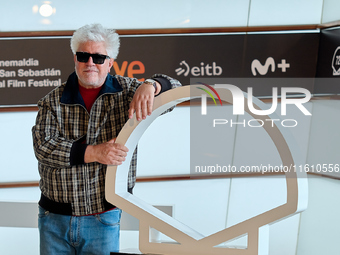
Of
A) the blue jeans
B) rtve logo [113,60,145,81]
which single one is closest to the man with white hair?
the blue jeans

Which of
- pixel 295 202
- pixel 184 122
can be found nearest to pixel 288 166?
pixel 295 202

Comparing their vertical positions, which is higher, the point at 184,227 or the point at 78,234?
the point at 184,227

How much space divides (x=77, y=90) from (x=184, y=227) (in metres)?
0.67

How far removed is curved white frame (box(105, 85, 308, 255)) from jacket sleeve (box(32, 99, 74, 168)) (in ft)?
0.81

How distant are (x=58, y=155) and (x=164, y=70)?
1.74 meters

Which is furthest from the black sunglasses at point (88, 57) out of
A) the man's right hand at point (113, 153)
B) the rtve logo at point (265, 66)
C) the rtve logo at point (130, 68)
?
the rtve logo at point (265, 66)

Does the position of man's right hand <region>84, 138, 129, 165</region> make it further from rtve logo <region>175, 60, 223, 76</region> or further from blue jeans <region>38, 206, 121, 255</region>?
rtve logo <region>175, 60, 223, 76</region>

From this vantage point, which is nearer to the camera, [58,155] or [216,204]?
[58,155]

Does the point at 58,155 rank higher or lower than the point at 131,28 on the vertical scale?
lower

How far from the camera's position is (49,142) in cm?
138

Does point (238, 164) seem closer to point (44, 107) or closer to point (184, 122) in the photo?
point (184, 122)

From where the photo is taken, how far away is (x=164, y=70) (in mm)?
2980

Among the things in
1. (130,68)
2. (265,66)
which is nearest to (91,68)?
(130,68)

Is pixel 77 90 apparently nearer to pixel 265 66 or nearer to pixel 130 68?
pixel 130 68
